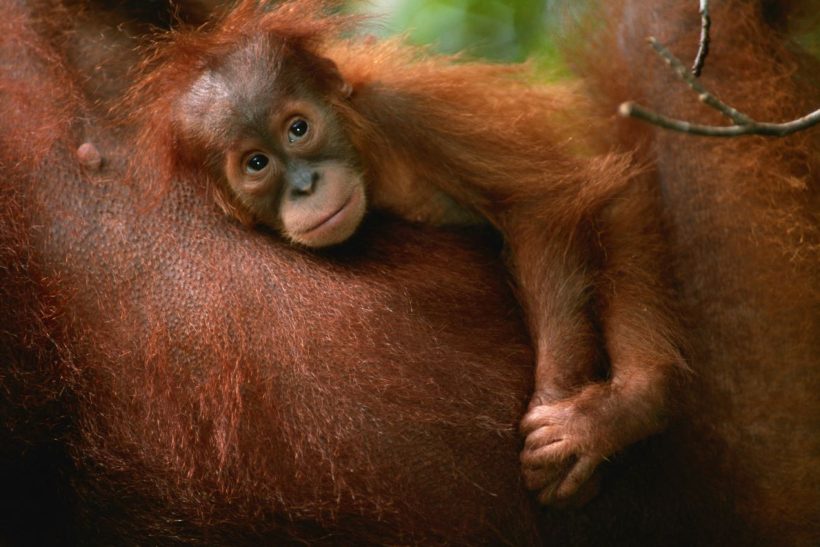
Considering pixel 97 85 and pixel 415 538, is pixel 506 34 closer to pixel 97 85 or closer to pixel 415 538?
pixel 97 85

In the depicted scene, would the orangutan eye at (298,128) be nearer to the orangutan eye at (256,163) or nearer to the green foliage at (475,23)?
the orangutan eye at (256,163)

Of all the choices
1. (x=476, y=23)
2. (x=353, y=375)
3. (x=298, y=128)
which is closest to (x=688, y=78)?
(x=353, y=375)

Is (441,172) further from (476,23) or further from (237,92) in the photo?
(476,23)

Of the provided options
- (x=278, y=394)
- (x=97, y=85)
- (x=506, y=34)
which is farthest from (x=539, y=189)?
(x=506, y=34)

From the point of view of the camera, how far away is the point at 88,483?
2.88 m

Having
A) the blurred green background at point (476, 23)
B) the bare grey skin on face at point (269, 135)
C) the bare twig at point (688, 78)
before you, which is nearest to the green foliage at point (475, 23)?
the blurred green background at point (476, 23)

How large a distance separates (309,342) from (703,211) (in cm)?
115

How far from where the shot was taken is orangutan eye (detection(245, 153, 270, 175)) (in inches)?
125

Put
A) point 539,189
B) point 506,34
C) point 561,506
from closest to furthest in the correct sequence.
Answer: point 561,506 → point 539,189 → point 506,34

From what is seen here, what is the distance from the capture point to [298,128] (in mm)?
3186

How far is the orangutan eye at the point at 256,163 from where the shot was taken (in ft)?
10.4

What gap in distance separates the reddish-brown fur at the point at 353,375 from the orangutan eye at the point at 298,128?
1.23ft

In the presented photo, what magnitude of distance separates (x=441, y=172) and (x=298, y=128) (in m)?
0.46

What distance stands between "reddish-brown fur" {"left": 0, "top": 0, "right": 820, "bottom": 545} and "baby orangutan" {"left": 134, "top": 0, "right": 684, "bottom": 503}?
14 cm
